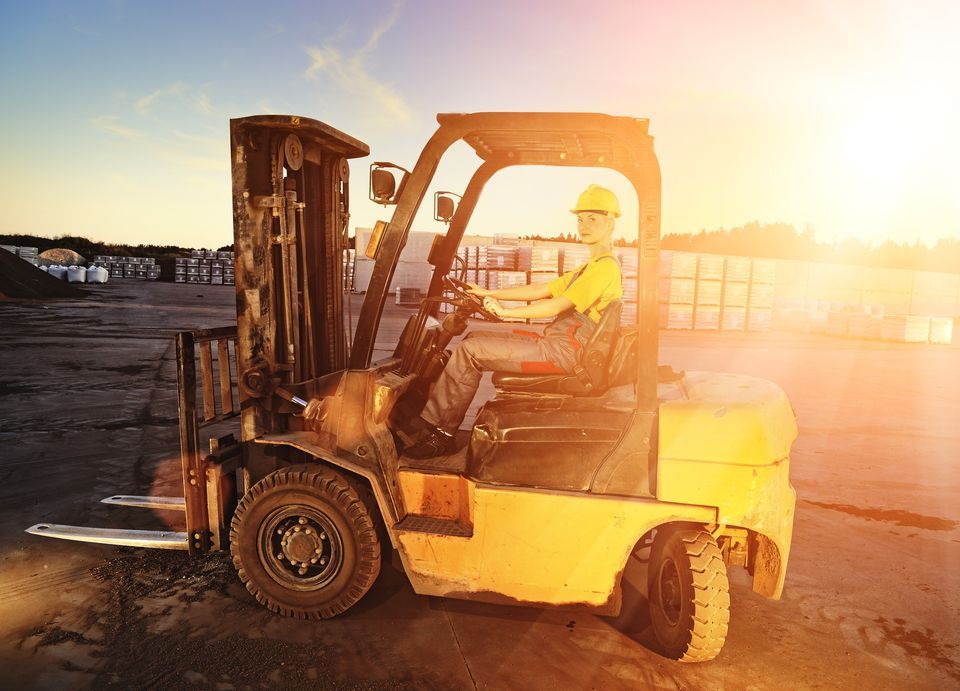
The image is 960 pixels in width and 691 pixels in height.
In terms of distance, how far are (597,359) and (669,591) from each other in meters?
1.21

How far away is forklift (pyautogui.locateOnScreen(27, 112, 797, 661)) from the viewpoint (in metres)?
3.06

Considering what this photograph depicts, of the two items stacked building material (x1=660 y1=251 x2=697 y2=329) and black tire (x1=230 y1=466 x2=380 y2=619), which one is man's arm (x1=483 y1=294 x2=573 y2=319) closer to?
black tire (x1=230 y1=466 x2=380 y2=619)

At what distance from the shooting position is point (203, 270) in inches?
2128

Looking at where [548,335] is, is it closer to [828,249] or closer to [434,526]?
[434,526]

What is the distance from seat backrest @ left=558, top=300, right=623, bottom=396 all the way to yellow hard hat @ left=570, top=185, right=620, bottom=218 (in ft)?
1.70

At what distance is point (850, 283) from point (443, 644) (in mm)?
34716

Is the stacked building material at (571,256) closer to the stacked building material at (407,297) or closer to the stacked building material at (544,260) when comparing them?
the stacked building material at (544,260)

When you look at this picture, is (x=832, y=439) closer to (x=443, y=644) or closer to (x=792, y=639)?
(x=792, y=639)

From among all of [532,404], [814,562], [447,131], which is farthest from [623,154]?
[814,562]

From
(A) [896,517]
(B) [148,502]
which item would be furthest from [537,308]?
(A) [896,517]

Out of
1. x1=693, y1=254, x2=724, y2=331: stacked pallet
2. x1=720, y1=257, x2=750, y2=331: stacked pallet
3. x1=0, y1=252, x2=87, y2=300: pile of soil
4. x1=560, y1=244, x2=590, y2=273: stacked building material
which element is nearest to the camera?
x1=560, y1=244, x2=590, y2=273: stacked building material

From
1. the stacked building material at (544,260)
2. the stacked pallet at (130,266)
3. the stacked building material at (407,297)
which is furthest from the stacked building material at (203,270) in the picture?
the stacked building material at (544,260)

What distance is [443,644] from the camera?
334 centimetres

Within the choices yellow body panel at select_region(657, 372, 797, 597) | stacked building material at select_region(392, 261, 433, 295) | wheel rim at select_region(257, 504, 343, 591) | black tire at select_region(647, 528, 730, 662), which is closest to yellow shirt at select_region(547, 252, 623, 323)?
yellow body panel at select_region(657, 372, 797, 597)
